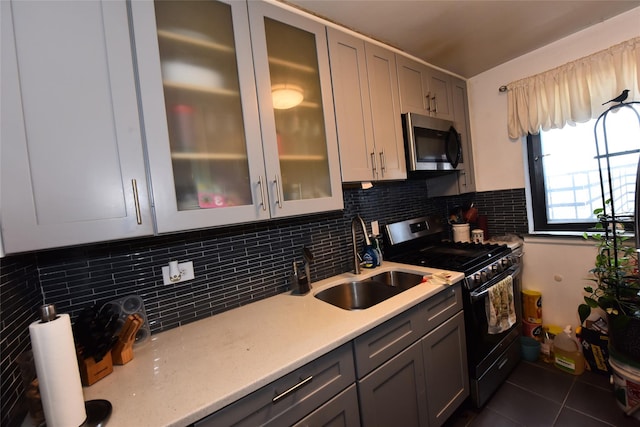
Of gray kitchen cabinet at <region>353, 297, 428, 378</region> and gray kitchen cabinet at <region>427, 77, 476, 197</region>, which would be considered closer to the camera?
gray kitchen cabinet at <region>353, 297, 428, 378</region>

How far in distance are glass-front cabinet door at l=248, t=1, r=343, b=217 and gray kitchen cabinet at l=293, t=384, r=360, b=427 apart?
78 centimetres

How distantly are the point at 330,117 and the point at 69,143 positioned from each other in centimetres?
108

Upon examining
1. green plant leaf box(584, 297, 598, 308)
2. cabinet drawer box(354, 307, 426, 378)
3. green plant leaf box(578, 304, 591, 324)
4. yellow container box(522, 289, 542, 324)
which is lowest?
yellow container box(522, 289, 542, 324)

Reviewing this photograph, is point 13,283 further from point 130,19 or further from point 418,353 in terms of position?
point 418,353

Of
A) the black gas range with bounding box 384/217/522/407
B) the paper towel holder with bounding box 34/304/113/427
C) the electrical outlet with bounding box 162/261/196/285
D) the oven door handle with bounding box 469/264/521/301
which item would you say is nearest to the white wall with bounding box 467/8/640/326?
the black gas range with bounding box 384/217/522/407

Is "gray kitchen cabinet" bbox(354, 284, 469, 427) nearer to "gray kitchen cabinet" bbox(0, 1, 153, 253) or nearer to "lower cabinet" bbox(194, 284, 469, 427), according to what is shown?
"lower cabinet" bbox(194, 284, 469, 427)

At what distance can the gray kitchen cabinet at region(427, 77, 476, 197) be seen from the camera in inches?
90.1

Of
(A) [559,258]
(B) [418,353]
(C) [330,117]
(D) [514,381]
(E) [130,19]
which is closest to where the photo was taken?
(E) [130,19]

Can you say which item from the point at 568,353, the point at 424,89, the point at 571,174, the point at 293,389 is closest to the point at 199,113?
the point at 293,389

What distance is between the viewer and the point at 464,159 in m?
2.32

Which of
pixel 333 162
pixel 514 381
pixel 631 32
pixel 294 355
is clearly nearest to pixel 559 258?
pixel 514 381

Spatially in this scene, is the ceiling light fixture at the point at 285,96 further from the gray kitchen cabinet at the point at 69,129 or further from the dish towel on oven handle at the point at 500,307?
the dish towel on oven handle at the point at 500,307

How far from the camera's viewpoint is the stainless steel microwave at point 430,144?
1.76 meters

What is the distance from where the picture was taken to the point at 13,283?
2.68ft
